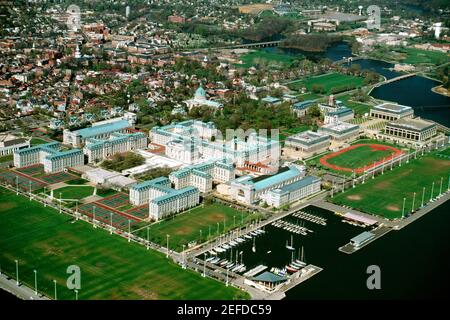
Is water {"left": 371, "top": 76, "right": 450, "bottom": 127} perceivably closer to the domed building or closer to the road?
the domed building

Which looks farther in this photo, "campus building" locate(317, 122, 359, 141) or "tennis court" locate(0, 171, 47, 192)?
"campus building" locate(317, 122, 359, 141)

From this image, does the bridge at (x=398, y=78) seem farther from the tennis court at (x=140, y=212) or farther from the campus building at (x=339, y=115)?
the tennis court at (x=140, y=212)

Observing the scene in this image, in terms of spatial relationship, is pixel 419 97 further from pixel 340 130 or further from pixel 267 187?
pixel 267 187

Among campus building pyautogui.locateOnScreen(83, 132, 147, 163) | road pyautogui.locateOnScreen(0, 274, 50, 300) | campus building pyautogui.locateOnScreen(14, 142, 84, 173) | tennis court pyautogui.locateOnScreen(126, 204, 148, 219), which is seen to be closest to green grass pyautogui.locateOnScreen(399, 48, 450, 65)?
campus building pyautogui.locateOnScreen(83, 132, 147, 163)

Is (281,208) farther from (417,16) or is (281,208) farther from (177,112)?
(417,16)

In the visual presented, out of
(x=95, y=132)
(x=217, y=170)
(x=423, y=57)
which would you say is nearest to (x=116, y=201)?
(x=217, y=170)

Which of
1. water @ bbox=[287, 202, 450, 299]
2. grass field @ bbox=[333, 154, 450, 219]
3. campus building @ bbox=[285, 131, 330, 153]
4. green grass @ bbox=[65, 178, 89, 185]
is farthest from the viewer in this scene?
campus building @ bbox=[285, 131, 330, 153]
